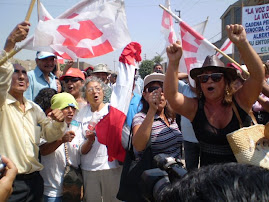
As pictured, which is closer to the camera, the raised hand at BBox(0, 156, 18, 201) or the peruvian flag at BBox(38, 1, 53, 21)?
the raised hand at BBox(0, 156, 18, 201)

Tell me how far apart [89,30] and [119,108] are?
33.2 inches

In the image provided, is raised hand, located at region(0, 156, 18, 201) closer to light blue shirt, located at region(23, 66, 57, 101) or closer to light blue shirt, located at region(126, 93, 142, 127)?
light blue shirt, located at region(126, 93, 142, 127)

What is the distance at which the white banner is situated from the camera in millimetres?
7281

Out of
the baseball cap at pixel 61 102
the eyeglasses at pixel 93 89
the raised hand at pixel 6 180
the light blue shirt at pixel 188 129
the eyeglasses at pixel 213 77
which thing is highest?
the eyeglasses at pixel 213 77

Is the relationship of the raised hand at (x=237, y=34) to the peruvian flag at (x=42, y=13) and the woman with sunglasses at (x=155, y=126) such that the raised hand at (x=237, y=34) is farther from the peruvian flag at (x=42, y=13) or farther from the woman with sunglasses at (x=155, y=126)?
the peruvian flag at (x=42, y=13)

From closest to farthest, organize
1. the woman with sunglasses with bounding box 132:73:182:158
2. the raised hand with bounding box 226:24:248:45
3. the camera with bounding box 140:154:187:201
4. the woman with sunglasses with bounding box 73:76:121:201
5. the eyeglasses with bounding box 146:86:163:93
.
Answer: the camera with bounding box 140:154:187:201, the raised hand with bounding box 226:24:248:45, the woman with sunglasses with bounding box 132:73:182:158, the eyeglasses with bounding box 146:86:163:93, the woman with sunglasses with bounding box 73:76:121:201

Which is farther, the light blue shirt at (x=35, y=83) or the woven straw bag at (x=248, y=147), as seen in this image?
the light blue shirt at (x=35, y=83)

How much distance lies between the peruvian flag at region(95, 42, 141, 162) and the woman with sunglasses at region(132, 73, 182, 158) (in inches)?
8.2

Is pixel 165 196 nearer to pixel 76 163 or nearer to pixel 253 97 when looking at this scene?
pixel 253 97

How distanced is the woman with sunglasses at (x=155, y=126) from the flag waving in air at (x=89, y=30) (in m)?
0.61

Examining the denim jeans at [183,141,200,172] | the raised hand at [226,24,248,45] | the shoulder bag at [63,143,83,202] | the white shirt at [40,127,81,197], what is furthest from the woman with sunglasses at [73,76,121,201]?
the raised hand at [226,24,248,45]

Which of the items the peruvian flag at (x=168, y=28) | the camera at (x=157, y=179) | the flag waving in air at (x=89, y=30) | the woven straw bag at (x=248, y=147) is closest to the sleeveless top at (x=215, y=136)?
the woven straw bag at (x=248, y=147)

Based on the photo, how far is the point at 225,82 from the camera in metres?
2.22

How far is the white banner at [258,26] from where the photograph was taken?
7281 mm
